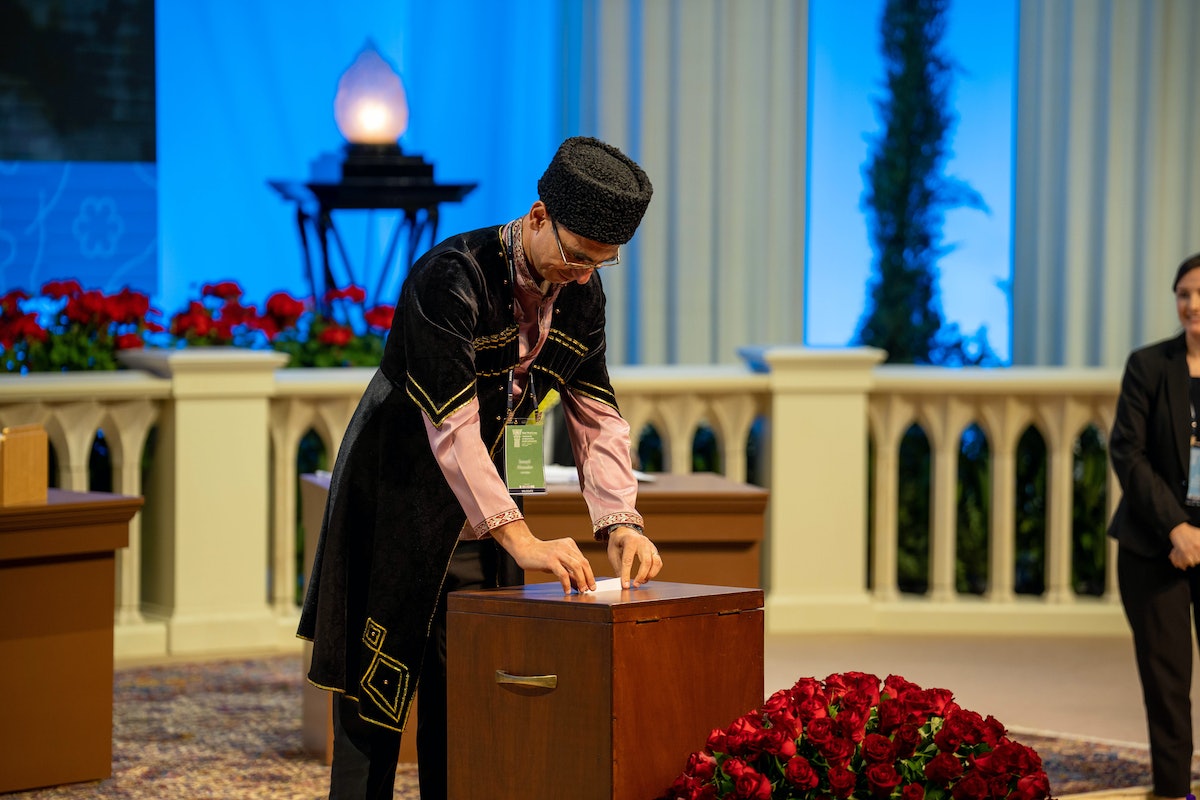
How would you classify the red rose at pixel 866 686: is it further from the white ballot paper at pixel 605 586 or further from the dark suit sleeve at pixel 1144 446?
the dark suit sleeve at pixel 1144 446

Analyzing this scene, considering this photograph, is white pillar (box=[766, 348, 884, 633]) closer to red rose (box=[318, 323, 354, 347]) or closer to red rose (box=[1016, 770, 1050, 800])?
red rose (box=[318, 323, 354, 347])

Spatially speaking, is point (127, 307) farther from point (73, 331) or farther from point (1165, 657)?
point (1165, 657)

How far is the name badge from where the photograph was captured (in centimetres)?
282

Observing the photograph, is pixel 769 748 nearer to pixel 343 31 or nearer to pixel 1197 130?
pixel 1197 130

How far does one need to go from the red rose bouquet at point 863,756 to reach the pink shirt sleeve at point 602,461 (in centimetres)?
49

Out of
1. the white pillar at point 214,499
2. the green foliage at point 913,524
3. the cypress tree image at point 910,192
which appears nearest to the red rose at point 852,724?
the white pillar at point 214,499

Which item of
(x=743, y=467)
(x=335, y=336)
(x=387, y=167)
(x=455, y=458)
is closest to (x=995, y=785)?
(x=455, y=458)

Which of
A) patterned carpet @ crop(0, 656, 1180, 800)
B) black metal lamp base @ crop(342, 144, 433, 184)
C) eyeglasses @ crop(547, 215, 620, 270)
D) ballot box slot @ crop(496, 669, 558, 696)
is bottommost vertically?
patterned carpet @ crop(0, 656, 1180, 800)

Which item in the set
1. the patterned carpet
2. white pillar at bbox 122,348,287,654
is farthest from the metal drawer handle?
white pillar at bbox 122,348,287,654

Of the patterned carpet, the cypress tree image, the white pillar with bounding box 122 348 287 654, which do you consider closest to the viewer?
the patterned carpet

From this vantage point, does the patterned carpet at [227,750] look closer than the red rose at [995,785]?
No

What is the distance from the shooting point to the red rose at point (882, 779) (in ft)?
7.86

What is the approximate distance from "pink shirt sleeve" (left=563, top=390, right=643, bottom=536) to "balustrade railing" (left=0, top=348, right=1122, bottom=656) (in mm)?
2913

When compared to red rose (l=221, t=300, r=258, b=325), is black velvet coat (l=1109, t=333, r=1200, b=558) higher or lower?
lower
